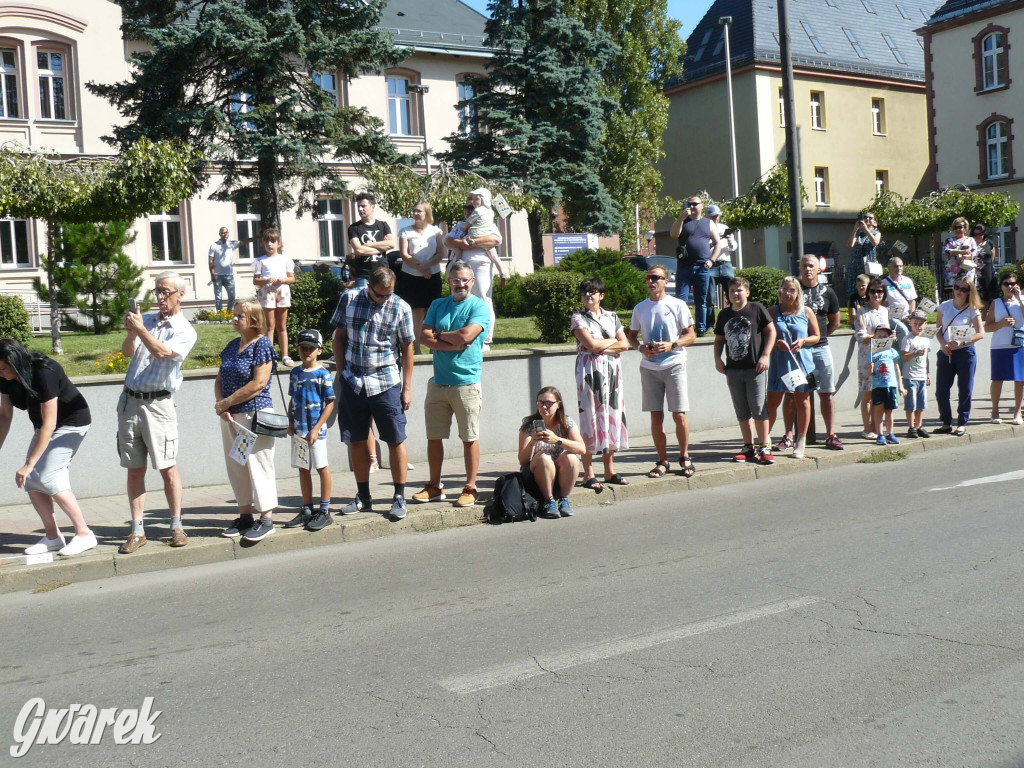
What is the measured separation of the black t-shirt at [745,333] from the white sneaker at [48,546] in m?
6.48

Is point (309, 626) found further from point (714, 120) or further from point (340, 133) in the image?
point (714, 120)

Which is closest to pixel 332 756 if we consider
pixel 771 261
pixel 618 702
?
pixel 618 702

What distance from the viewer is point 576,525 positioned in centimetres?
870

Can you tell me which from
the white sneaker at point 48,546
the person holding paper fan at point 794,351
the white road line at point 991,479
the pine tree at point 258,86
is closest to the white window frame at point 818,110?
the pine tree at point 258,86

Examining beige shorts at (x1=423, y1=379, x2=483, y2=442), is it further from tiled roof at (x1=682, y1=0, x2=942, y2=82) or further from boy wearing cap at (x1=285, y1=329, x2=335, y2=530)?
tiled roof at (x1=682, y1=0, x2=942, y2=82)

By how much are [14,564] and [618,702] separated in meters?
4.91

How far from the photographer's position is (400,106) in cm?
3769

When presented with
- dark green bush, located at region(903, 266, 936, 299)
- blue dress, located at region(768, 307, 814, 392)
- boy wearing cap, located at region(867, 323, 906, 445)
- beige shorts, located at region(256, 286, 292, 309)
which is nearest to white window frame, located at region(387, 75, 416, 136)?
dark green bush, located at region(903, 266, 936, 299)

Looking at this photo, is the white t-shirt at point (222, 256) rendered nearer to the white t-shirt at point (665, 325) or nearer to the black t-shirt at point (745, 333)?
the white t-shirt at point (665, 325)

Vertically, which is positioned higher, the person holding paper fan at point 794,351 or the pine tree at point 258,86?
the pine tree at point 258,86

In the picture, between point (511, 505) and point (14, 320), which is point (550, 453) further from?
point (14, 320)

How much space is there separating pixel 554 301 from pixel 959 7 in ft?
127

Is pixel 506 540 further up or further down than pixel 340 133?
further down

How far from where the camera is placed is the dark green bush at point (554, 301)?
14.4 metres
